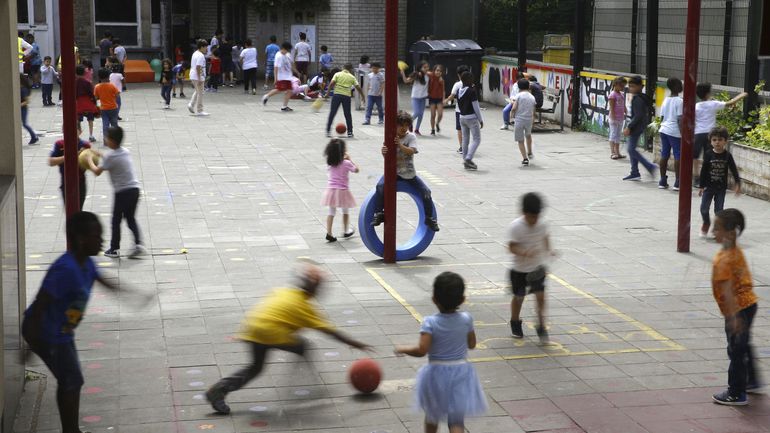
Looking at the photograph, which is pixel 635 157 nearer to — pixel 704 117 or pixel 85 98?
pixel 704 117

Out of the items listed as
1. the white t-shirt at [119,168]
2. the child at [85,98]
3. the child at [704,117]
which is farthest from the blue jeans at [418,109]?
the white t-shirt at [119,168]

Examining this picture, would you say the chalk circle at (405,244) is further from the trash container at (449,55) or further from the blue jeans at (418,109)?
the trash container at (449,55)

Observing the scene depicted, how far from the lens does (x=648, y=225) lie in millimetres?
14539

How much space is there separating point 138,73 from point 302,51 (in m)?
6.28

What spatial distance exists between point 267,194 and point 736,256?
1003 cm

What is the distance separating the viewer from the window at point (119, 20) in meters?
39.0

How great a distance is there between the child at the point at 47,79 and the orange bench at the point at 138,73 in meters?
7.40

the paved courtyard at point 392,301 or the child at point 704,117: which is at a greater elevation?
the child at point 704,117

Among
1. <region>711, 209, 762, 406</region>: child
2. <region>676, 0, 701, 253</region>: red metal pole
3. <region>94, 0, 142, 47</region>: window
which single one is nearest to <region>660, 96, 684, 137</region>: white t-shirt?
<region>676, 0, 701, 253</region>: red metal pole

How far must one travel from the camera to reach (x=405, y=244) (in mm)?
12789

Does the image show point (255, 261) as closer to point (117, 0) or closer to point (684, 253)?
point (684, 253)

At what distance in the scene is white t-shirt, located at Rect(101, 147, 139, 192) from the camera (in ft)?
40.0

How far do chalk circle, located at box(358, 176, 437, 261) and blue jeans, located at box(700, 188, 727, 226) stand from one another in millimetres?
3618

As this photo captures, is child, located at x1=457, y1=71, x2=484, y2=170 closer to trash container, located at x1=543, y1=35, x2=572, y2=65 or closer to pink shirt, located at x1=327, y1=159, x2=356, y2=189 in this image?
pink shirt, located at x1=327, y1=159, x2=356, y2=189
